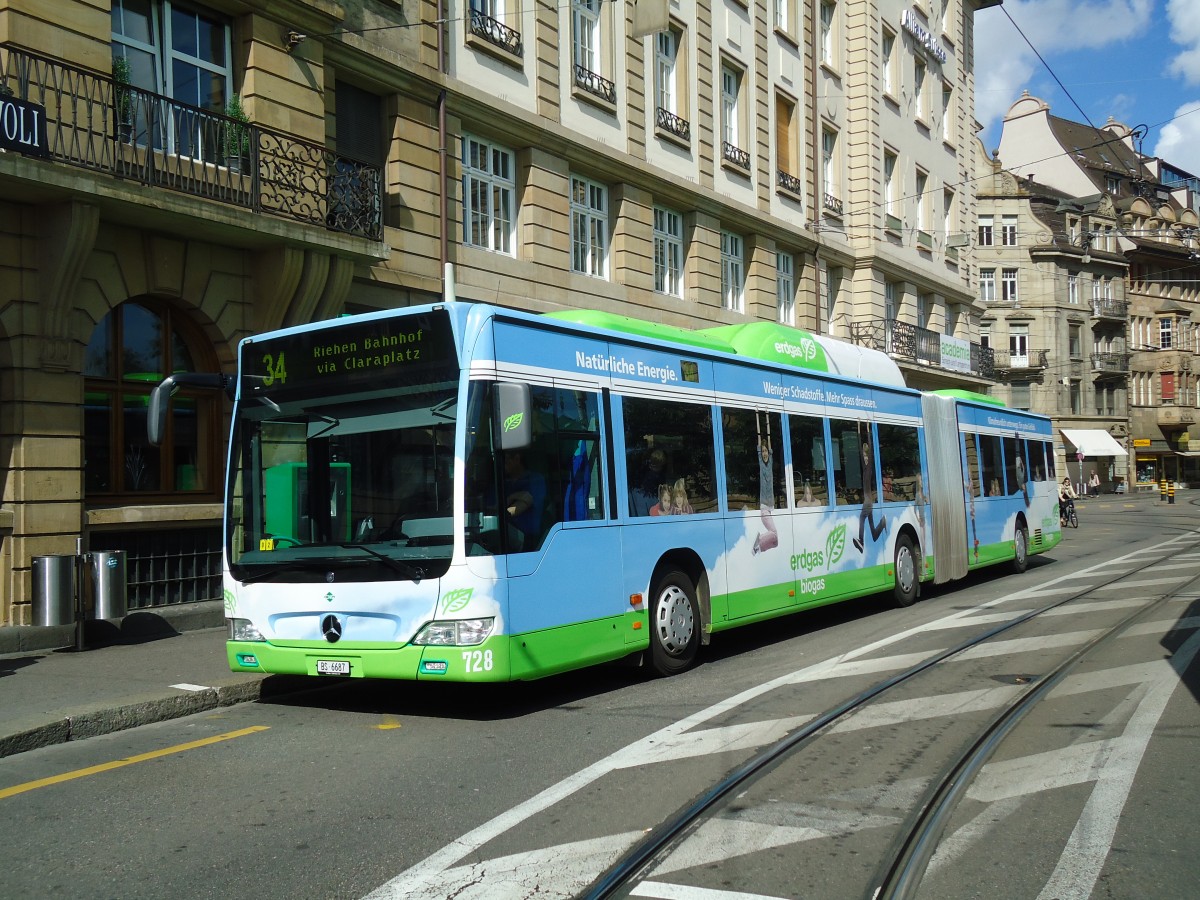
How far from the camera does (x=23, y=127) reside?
35.7ft

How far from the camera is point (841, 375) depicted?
12906 millimetres

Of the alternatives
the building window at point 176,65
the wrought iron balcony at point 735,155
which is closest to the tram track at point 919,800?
the building window at point 176,65

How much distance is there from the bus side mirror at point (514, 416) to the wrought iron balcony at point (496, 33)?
12.5 m

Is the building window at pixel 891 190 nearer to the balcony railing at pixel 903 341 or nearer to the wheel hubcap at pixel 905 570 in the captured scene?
the balcony railing at pixel 903 341

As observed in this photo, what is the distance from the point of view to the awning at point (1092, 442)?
6347 cm

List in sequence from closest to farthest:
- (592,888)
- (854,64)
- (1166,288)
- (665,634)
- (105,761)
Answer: (592,888)
(105,761)
(665,634)
(854,64)
(1166,288)

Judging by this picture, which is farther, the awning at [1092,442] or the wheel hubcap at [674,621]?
the awning at [1092,442]

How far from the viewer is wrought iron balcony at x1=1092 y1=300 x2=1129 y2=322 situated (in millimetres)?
66375

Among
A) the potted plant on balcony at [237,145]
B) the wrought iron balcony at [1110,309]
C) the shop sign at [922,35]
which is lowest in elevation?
the potted plant on balcony at [237,145]

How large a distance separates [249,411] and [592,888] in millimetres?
5010

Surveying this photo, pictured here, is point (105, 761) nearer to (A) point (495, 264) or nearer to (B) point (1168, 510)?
(A) point (495, 264)

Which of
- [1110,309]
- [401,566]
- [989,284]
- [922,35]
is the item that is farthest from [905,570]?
[1110,309]

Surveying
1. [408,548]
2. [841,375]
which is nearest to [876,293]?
[841,375]

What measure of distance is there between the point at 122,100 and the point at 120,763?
848 centimetres
